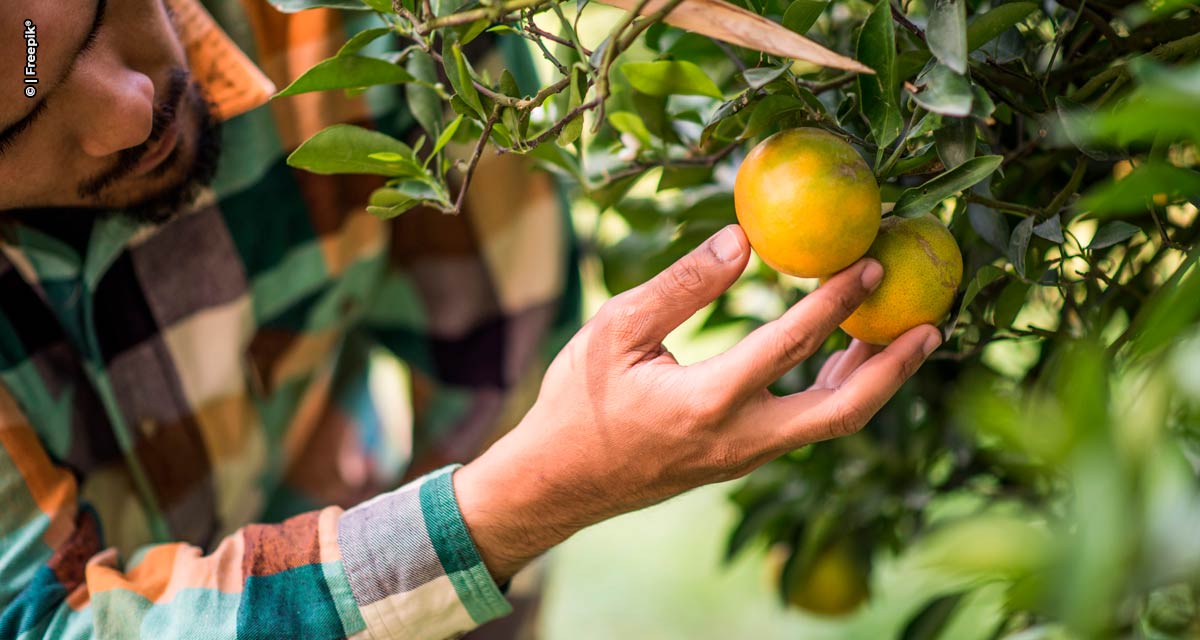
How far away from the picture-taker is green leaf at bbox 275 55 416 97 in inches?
22.4

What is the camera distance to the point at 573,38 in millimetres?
543

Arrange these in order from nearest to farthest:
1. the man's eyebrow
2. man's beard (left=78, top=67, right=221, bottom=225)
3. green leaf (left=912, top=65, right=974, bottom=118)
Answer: green leaf (left=912, top=65, right=974, bottom=118) → the man's eyebrow → man's beard (left=78, top=67, right=221, bottom=225)

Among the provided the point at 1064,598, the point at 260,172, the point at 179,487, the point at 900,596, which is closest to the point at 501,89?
the point at 1064,598

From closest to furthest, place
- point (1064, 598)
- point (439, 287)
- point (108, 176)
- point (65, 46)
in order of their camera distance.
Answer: point (1064, 598)
point (65, 46)
point (108, 176)
point (439, 287)

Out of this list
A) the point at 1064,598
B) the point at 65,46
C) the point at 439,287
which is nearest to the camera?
the point at 1064,598

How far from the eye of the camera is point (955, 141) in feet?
1.69

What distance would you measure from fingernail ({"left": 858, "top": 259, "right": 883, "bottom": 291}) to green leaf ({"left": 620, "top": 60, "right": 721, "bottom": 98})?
0.15 meters

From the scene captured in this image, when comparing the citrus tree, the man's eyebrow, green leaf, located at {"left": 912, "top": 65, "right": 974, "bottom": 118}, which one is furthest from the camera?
the man's eyebrow

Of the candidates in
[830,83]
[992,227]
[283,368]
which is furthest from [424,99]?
[283,368]

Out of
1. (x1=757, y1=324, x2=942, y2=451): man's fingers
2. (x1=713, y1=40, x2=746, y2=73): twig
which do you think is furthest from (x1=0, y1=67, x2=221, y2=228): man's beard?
(x1=757, y1=324, x2=942, y2=451): man's fingers

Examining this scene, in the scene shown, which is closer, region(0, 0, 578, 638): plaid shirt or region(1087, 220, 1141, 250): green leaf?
region(1087, 220, 1141, 250): green leaf

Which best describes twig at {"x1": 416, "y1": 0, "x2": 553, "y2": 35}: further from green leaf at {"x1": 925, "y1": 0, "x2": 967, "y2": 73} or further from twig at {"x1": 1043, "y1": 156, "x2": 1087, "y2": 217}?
twig at {"x1": 1043, "y1": 156, "x2": 1087, "y2": 217}

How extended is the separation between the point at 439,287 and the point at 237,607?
663 mm

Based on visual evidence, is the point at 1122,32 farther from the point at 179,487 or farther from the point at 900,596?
the point at 900,596
